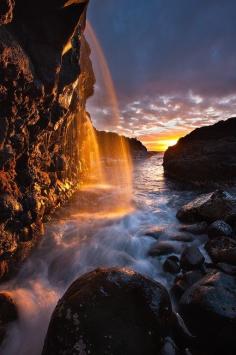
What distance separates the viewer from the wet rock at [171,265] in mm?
5535

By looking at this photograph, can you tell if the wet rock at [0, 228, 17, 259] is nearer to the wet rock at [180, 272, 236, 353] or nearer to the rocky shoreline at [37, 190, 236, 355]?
the rocky shoreline at [37, 190, 236, 355]

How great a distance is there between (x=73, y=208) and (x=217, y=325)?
8659mm

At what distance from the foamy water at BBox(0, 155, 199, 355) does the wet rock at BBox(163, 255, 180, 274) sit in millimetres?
183

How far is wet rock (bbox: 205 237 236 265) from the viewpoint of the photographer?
5380mm

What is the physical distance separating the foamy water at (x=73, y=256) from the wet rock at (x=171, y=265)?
18 centimetres

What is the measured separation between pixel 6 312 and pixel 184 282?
3.66 metres

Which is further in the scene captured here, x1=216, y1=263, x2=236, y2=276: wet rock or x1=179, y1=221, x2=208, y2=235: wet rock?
x1=179, y1=221, x2=208, y2=235: wet rock

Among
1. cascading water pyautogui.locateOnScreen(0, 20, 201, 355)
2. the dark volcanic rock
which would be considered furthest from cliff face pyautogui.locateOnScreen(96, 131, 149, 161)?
cascading water pyautogui.locateOnScreen(0, 20, 201, 355)

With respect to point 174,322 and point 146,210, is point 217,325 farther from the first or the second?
point 146,210

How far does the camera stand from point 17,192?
636cm

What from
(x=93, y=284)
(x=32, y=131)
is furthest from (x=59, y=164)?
(x=93, y=284)

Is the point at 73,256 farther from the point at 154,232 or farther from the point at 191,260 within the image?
the point at 191,260

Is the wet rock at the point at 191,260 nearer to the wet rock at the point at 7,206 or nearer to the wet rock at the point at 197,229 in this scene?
the wet rock at the point at 197,229

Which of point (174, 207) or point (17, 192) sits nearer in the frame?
point (17, 192)
